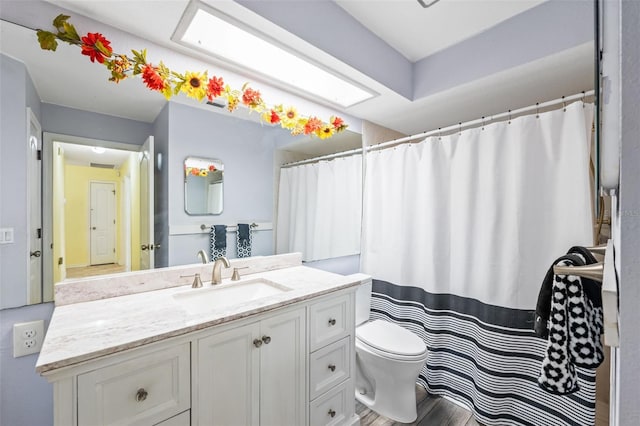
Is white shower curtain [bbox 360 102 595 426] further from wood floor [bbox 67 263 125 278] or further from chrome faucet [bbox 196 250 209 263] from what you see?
wood floor [bbox 67 263 125 278]

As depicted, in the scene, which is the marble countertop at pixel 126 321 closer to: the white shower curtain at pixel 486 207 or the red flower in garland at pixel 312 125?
the white shower curtain at pixel 486 207

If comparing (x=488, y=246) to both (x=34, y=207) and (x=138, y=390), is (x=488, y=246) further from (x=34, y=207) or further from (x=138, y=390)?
(x=34, y=207)

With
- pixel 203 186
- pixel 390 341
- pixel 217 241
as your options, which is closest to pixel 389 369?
pixel 390 341

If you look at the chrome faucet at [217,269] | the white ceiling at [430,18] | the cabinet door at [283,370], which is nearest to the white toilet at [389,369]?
the cabinet door at [283,370]

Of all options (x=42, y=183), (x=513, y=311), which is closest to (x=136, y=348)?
(x=42, y=183)

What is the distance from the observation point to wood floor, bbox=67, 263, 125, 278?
3.93 feet

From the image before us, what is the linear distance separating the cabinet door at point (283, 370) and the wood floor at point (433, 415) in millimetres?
675

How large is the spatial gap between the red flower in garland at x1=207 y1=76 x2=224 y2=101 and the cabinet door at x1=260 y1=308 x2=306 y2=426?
1229 millimetres

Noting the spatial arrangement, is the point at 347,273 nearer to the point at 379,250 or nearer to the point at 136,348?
the point at 379,250

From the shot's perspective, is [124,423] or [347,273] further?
[347,273]

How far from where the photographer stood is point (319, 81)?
1836 mm

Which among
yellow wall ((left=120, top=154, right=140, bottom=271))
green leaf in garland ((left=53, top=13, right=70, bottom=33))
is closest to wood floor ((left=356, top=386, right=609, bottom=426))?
yellow wall ((left=120, top=154, right=140, bottom=271))

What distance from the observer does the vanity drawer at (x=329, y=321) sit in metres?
1.39

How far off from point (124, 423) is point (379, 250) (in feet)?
6.13
